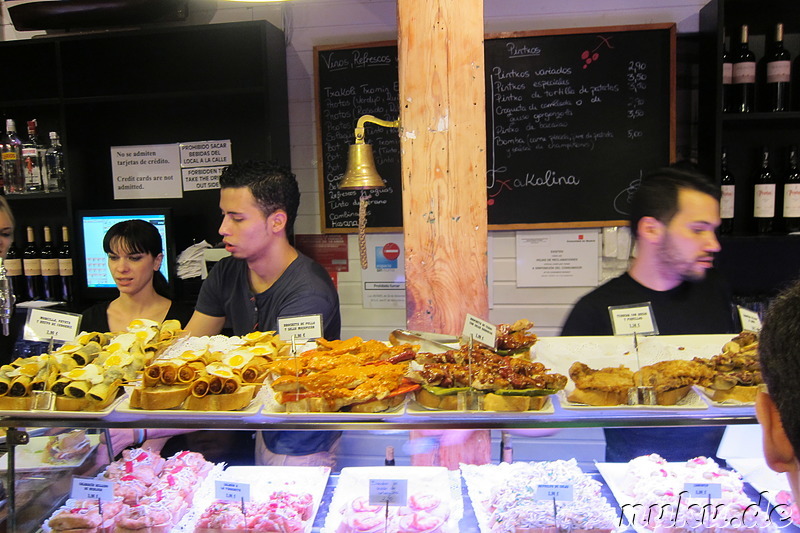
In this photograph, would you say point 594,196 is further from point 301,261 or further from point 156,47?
point 156,47

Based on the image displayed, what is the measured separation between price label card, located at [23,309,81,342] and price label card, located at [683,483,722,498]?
168 centimetres

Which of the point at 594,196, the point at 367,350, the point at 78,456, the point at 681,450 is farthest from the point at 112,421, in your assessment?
the point at 594,196

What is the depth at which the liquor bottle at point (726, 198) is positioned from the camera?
352 cm

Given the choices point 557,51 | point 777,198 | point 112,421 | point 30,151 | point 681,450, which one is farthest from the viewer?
point 30,151

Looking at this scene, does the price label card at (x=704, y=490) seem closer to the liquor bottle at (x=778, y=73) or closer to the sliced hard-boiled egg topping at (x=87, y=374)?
the sliced hard-boiled egg topping at (x=87, y=374)

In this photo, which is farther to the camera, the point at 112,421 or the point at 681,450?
the point at 681,450

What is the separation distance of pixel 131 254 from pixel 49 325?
61.3 inches

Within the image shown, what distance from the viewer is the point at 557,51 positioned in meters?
3.86

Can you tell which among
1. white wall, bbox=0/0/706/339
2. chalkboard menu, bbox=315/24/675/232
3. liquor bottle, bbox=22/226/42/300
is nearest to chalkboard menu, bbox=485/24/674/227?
chalkboard menu, bbox=315/24/675/232

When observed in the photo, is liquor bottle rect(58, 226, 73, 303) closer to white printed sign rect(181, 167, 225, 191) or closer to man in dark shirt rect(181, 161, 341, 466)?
white printed sign rect(181, 167, 225, 191)

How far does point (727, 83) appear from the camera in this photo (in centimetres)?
352

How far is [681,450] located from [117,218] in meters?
3.33

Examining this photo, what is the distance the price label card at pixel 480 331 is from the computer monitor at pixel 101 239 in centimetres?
275

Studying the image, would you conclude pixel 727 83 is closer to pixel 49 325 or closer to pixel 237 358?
pixel 237 358
